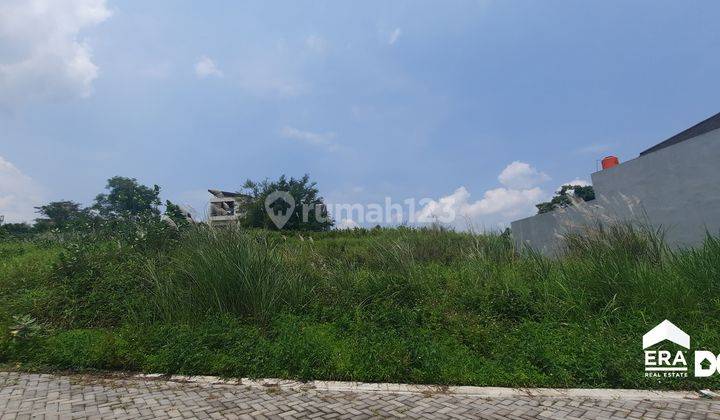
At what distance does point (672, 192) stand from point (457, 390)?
6.22 m

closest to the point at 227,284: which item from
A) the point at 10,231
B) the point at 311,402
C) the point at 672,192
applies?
the point at 311,402

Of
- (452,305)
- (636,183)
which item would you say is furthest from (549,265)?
(636,183)

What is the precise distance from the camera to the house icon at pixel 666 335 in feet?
13.7

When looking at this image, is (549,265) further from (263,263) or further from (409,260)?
(263,263)

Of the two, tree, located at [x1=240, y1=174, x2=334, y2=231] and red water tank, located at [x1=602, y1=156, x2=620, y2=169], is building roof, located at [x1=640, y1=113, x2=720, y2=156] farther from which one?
tree, located at [x1=240, y1=174, x2=334, y2=231]

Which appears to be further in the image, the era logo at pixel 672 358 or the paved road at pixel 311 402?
the era logo at pixel 672 358

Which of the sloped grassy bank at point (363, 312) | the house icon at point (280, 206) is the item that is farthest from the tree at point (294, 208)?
the sloped grassy bank at point (363, 312)

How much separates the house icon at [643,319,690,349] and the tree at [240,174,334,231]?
2084 cm

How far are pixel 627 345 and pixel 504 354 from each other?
135 centimetres

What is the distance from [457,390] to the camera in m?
3.70

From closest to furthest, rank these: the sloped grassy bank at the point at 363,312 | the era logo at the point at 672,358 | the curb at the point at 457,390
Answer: the curb at the point at 457,390 < the era logo at the point at 672,358 < the sloped grassy bank at the point at 363,312

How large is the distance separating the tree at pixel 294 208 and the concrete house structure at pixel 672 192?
18.7 meters

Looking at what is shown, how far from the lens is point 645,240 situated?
6.09 metres

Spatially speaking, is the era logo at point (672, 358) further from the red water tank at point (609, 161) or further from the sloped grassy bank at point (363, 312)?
the red water tank at point (609, 161)
